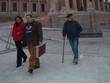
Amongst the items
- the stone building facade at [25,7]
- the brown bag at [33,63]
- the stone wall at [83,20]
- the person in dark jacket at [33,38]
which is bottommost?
the brown bag at [33,63]

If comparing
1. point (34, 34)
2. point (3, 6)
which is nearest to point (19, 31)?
point (34, 34)

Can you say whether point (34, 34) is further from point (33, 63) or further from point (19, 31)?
point (33, 63)

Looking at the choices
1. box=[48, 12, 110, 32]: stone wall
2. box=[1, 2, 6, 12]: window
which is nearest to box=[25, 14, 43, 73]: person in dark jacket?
box=[48, 12, 110, 32]: stone wall

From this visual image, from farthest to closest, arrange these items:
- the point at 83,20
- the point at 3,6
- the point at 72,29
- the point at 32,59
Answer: the point at 3,6
the point at 83,20
the point at 72,29
the point at 32,59

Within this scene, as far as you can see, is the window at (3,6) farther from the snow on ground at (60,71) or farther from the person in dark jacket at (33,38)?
the person in dark jacket at (33,38)

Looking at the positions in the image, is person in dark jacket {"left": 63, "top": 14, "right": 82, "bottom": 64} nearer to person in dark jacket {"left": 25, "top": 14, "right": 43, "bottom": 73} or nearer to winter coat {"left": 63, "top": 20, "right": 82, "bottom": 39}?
winter coat {"left": 63, "top": 20, "right": 82, "bottom": 39}

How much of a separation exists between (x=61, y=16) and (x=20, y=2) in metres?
32.4

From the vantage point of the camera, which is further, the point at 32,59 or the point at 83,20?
the point at 83,20

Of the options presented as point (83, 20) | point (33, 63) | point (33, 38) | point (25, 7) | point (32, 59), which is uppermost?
point (25, 7)

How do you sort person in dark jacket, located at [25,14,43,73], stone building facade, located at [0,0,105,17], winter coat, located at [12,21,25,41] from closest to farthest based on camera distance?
1. person in dark jacket, located at [25,14,43,73]
2. winter coat, located at [12,21,25,41]
3. stone building facade, located at [0,0,105,17]

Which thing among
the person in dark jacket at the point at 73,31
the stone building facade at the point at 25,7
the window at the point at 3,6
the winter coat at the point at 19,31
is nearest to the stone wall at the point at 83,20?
the person in dark jacket at the point at 73,31

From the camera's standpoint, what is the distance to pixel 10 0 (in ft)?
215

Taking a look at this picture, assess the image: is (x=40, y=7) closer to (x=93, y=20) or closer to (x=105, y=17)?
(x=105, y=17)

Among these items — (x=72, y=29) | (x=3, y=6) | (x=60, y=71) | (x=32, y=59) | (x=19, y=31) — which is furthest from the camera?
(x=3, y=6)
